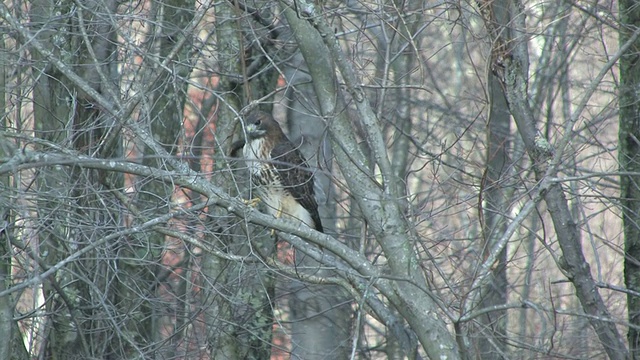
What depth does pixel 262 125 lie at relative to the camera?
23.1 ft

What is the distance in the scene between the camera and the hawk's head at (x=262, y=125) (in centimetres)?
695

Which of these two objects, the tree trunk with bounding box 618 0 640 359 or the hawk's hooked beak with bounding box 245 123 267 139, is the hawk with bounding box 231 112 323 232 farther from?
the tree trunk with bounding box 618 0 640 359

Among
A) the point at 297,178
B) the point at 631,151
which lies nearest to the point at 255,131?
the point at 297,178

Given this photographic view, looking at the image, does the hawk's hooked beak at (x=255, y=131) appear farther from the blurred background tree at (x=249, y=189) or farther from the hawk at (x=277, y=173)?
the blurred background tree at (x=249, y=189)

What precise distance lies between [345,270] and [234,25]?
9.24ft

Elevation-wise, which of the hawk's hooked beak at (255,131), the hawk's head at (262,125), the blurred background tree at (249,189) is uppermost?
the hawk's head at (262,125)

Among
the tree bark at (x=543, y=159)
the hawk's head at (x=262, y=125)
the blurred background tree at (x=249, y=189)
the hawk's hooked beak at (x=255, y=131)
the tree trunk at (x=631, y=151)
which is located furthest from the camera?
the hawk's head at (x=262, y=125)

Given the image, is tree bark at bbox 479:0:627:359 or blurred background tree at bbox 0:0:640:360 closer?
blurred background tree at bbox 0:0:640:360

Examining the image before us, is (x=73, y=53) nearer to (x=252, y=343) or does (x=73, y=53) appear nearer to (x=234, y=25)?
(x=234, y=25)

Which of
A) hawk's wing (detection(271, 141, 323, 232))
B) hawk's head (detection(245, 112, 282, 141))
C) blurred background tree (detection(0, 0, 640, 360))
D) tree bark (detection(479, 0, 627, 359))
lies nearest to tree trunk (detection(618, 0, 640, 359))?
blurred background tree (detection(0, 0, 640, 360))

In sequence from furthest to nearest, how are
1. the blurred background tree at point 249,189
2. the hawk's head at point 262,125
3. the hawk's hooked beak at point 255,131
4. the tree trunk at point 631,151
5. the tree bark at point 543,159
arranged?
the hawk's head at point 262,125 → the hawk's hooked beak at point 255,131 → the tree trunk at point 631,151 → the tree bark at point 543,159 → the blurred background tree at point 249,189

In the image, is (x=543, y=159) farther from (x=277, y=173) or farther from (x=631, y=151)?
(x=277, y=173)

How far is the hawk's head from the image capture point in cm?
695

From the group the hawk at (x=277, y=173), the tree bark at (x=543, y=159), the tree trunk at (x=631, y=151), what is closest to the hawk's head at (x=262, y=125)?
the hawk at (x=277, y=173)
